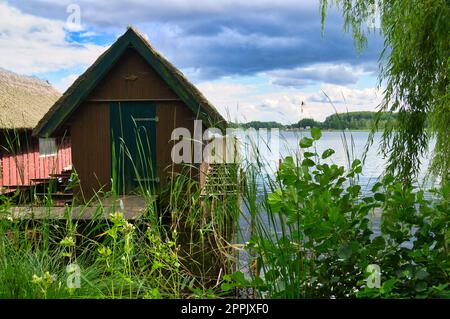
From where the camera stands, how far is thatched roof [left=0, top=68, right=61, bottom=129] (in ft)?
41.3

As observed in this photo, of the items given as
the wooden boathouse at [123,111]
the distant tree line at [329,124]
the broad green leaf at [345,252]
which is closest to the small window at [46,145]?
the wooden boathouse at [123,111]

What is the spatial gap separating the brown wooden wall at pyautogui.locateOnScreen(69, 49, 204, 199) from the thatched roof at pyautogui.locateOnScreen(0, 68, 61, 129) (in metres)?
3.96

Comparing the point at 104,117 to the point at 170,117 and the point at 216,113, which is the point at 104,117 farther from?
the point at 216,113

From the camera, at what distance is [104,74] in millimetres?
8055

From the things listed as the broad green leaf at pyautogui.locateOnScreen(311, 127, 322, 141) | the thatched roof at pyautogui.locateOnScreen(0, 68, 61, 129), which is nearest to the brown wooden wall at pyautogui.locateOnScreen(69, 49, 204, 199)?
the thatched roof at pyautogui.locateOnScreen(0, 68, 61, 129)

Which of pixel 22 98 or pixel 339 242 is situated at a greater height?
pixel 22 98

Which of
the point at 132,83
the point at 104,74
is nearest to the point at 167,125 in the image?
the point at 132,83

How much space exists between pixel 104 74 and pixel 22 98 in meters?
7.63

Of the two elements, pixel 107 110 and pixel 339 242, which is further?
pixel 107 110

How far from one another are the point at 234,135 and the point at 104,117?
5.59m

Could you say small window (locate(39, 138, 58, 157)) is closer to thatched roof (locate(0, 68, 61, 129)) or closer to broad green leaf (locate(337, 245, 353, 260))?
thatched roof (locate(0, 68, 61, 129))

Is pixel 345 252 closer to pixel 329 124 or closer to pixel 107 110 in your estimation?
pixel 329 124

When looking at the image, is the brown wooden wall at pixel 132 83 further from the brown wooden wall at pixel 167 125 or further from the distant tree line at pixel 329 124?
the distant tree line at pixel 329 124
